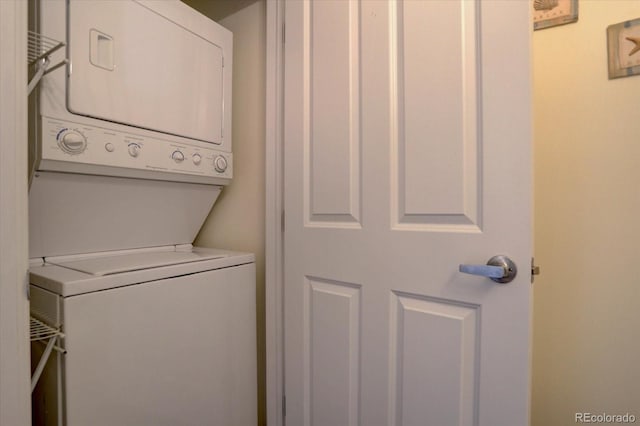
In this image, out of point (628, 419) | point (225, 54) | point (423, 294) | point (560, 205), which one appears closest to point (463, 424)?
point (423, 294)

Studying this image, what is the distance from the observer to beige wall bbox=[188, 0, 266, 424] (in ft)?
4.96

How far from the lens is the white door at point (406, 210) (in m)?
0.87

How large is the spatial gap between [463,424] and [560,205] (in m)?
0.81

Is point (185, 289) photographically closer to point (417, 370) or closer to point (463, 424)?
point (417, 370)

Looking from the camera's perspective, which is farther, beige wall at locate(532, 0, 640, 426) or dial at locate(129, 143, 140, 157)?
dial at locate(129, 143, 140, 157)

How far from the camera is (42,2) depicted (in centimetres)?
92

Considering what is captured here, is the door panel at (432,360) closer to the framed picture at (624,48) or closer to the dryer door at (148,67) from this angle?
the framed picture at (624,48)

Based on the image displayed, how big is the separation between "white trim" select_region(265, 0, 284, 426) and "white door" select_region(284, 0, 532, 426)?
0.06 metres

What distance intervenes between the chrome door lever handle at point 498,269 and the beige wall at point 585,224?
41 cm

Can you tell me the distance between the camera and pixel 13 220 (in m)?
0.67

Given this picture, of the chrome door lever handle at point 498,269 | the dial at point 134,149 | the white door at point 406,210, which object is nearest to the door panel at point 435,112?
the white door at point 406,210

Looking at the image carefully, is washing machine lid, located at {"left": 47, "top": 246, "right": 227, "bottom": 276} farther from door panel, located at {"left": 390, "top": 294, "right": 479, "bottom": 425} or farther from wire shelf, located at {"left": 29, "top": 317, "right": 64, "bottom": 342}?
door panel, located at {"left": 390, "top": 294, "right": 479, "bottom": 425}

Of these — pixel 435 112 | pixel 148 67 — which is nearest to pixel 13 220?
pixel 148 67

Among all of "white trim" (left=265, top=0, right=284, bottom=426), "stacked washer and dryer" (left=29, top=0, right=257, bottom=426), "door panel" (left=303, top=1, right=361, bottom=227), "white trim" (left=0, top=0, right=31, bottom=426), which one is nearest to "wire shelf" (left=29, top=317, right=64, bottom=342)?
"stacked washer and dryer" (left=29, top=0, right=257, bottom=426)
